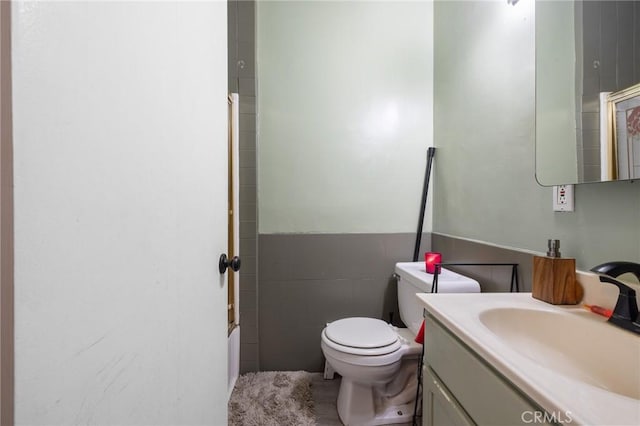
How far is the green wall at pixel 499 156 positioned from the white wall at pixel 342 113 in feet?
0.53

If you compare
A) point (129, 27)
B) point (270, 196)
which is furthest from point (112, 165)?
point (270, 196)

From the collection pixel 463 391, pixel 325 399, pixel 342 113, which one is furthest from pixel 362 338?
pixel 342 113

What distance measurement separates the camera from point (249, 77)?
177 cm

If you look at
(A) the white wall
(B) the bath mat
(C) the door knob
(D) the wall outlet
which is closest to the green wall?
(D) the wall outlet

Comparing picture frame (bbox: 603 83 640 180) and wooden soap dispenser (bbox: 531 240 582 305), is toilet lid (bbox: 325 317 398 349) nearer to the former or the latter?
wooden soap dispenser (bbox: 531 240 582 305)

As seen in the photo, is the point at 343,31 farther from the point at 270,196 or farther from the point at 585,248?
the point at 585,248

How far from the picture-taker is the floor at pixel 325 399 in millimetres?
1451

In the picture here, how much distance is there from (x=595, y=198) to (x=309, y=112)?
1411 mm

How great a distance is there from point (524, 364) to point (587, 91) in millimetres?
833

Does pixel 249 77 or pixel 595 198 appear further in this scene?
pixel 249 77

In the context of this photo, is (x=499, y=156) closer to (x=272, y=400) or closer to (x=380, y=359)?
(x=380, y=359)

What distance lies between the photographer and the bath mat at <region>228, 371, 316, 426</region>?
56.6 inches

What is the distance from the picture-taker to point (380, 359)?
131cm

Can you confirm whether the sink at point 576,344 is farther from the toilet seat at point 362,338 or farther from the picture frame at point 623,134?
the toilet seat at point 362,338
